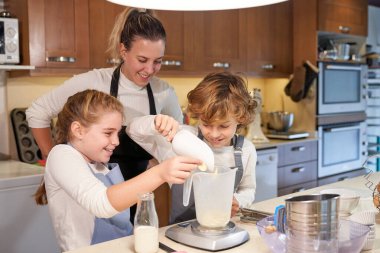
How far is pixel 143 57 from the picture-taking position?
70.6 inches

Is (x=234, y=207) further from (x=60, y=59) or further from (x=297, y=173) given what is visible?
(x=297, y=173)

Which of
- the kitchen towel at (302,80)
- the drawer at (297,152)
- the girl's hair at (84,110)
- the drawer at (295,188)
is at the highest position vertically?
the kitchen towel at (302,80)

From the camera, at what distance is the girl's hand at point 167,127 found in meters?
1.24

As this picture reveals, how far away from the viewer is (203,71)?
332cm

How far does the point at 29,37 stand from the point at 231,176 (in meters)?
1.76

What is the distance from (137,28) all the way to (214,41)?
168 cm

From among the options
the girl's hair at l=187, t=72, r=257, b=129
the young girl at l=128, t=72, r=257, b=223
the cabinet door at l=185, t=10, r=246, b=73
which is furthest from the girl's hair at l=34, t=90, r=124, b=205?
the cabinet door at l=185, t=10, r=246, b=73

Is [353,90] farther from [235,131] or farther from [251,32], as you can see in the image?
[235,131]

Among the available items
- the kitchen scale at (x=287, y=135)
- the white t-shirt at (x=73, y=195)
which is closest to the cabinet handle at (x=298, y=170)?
the kitchen scale at (x=287, y=135)

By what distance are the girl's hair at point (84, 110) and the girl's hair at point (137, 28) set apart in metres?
0.45

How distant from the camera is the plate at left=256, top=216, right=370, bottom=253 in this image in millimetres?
1076

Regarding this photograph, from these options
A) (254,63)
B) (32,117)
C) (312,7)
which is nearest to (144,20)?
(32,117)

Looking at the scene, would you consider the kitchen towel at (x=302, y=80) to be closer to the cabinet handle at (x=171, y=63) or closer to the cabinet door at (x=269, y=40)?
the cabinet door at (x=269, y=40)

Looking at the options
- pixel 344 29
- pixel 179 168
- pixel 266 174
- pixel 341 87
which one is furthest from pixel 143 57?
pixel 344 29
